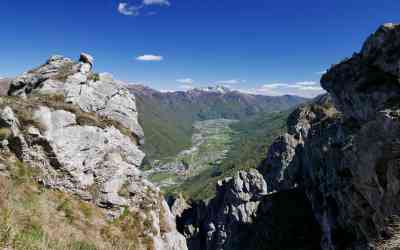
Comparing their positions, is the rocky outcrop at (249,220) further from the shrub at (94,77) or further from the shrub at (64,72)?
the shrub at (64,72)

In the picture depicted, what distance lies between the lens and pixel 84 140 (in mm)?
30016

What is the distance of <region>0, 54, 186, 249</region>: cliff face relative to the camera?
85.5 feet

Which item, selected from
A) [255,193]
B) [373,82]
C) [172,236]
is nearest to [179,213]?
[255,193]

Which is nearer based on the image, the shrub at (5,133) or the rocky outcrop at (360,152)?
the shrub at (5,133)

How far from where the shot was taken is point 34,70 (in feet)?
129

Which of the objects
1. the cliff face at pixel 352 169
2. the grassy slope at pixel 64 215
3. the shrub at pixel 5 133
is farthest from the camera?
the cliff face at pixel 352 169

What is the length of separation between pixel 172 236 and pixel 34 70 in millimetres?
29732

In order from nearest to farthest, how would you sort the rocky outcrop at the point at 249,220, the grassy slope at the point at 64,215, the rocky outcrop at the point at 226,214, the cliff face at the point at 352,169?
the grassy slope at the point at 64,215, the cliff face at the point at 352,169, the rocky outcrop at the point at 249,220, the rocky outcrop at the point at 226,214

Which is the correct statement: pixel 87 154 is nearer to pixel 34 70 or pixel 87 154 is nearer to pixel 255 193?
pixel 34 70

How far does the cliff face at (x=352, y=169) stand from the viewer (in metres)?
25.7

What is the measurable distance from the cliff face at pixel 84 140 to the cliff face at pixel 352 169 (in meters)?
22.4

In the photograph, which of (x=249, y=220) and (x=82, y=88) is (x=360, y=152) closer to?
(x=82, y=88)

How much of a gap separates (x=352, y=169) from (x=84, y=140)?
3148 centimetres

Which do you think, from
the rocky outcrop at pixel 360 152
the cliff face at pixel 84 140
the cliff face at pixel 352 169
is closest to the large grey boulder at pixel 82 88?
the cliff face at pixel 84 140
